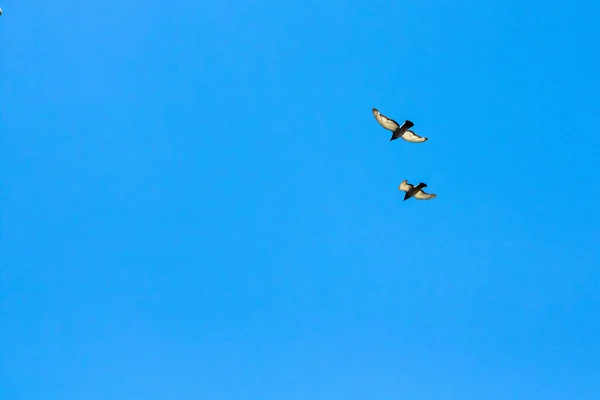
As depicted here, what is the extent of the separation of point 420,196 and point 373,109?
32.0 feet

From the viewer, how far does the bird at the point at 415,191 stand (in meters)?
47.6

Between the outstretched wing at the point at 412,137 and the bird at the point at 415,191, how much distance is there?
3.53 m

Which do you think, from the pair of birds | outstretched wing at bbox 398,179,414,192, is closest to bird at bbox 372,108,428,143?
the pair of birds

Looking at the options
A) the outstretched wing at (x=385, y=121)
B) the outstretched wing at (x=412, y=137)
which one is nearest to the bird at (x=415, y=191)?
the outstretched wing at (x=412, y=137)

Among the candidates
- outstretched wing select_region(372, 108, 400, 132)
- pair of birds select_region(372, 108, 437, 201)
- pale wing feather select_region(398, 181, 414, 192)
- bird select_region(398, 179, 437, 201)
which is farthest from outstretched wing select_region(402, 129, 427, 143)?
pale wing feather select_region(398, 181, 414, 192)

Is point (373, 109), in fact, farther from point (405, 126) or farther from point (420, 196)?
point (420, 196)

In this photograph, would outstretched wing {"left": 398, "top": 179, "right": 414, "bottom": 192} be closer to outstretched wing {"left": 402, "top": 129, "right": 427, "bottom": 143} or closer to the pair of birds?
the pair of birds

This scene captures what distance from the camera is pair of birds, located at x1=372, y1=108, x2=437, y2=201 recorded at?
44625 millimetres

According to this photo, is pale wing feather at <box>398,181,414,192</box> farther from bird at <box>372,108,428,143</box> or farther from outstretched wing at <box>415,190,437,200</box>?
bird at <box>372,108,428,143</box>

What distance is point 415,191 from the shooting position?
4844 centimetres

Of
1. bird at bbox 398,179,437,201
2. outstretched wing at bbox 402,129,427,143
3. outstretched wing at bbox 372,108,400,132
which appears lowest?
bird at bbox 398,179,437,201

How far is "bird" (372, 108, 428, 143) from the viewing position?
44.6 meters

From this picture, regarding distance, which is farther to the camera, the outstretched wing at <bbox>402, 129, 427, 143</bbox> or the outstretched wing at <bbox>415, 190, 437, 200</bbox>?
the outstretched wing at <bbox>415, 190, 437, 200</bbox>

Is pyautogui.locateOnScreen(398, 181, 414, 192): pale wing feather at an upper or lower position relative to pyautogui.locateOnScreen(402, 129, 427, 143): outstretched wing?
lower
